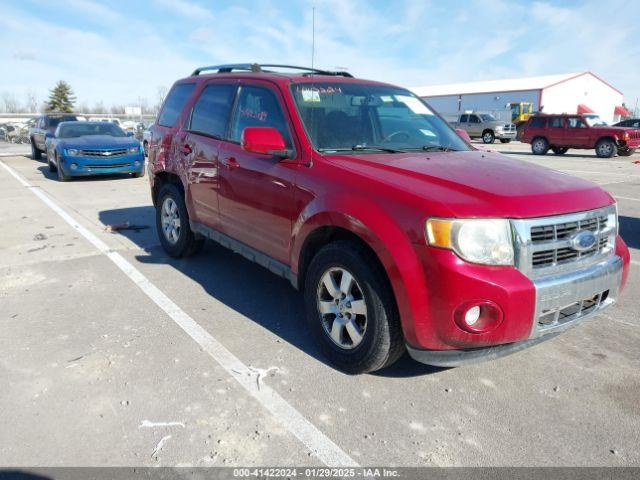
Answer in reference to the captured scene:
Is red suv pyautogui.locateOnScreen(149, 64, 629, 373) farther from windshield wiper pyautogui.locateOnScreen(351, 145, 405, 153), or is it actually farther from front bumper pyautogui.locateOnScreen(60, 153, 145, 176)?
front bumper pyautogui.locateOnScreen(60, 153, 145, 176)

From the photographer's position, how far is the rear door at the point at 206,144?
4457mm

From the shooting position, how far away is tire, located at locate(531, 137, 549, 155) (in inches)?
898

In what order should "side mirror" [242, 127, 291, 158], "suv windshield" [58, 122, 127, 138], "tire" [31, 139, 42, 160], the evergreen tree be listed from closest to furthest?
"side mirror" [242, 127, 291, 158], "suv windshield" [58, 122, 127, 138], "tire" [31, 139, 42, 160], the evergreen tree

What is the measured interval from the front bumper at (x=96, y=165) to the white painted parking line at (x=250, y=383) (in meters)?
7.26

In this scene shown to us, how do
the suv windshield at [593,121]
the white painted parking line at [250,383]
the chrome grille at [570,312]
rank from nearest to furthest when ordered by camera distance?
the white painted parking line at [250,383], the chrome grille at [570,312], the suv windshield at [593,121]

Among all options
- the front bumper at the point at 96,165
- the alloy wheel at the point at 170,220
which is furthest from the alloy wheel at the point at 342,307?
the front bumper at the point at 96,165

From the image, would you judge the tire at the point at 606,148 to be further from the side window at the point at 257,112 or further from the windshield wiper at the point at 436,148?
the side window at the point at 257,112

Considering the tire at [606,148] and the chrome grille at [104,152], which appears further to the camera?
the tire at [606,148]

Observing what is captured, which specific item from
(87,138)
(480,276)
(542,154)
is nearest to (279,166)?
(480,276)

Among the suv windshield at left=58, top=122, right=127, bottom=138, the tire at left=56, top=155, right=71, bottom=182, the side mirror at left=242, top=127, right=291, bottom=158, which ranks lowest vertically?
the tire at left=56, top=155, right=71, bottom=182

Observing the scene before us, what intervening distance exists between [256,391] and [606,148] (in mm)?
21969

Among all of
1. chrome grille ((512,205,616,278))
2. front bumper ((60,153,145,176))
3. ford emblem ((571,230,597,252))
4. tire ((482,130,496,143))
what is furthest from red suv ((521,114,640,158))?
ford emblem ((571,230,597,252))

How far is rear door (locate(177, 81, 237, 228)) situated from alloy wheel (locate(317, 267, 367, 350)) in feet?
5.45

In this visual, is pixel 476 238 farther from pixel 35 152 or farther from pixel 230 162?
pixel 35 152
